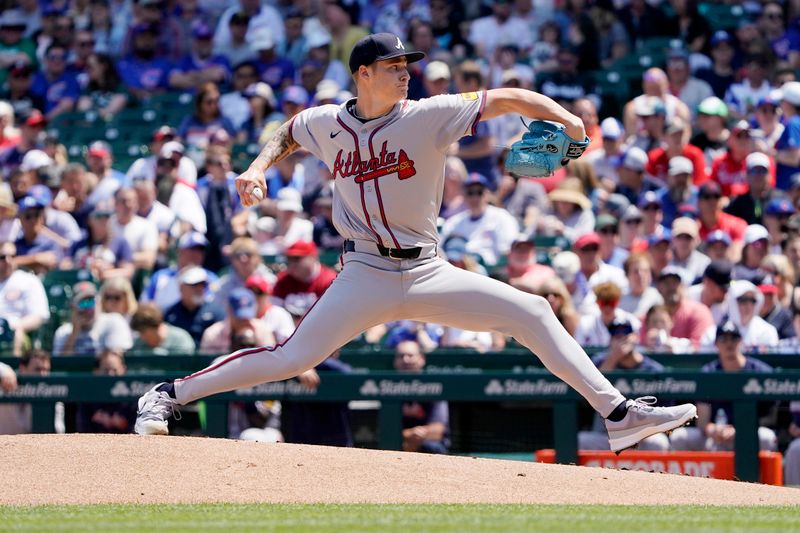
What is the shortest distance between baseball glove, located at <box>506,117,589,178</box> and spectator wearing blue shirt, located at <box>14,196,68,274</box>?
22.1ft

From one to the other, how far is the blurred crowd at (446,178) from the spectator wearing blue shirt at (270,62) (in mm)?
23

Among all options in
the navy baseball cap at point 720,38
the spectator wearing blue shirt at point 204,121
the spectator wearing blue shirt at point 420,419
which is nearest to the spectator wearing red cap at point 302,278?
the spectator wearing blue shirt at point 420,419

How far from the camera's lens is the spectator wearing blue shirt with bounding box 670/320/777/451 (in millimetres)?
8820

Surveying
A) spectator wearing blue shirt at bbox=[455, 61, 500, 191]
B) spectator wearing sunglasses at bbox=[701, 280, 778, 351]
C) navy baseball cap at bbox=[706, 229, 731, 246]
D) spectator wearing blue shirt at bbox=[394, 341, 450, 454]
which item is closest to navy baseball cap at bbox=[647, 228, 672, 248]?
navy baseball cap at bbox=[706, 229, 731, 246]

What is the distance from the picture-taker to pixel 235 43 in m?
15.4

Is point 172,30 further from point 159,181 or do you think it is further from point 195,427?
point 195,427

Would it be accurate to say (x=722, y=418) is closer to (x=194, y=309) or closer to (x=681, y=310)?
(x=681, y=310)

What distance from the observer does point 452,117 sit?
5.97m

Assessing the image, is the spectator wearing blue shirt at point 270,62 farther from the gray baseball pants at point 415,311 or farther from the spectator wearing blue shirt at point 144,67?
the gray baseball pants at point 415,311

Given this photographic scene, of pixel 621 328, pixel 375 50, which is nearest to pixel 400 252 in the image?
pixel 375 50

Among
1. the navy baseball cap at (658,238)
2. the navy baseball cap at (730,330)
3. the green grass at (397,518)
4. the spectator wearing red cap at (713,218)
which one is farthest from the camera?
the spectator wearing red cap at (713,218)

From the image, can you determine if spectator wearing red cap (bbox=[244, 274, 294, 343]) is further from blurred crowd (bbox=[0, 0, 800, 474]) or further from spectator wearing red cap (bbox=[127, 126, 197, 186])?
spectator wearing red cap (bbox=[127, 126, 197, 186])

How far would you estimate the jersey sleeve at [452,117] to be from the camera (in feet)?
19.6

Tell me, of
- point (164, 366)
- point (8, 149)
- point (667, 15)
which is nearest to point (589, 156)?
point (667, 15)
